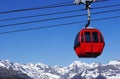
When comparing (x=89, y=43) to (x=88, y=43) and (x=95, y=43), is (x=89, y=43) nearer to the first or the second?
(x=88, y=43)

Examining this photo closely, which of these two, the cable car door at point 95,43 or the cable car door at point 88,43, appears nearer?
the cable car door at point 88,43

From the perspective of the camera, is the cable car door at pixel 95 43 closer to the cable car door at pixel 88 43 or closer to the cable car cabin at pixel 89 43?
the cable car cabin at pixel 89 43

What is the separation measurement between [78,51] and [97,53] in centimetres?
173

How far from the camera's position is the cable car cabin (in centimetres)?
3206

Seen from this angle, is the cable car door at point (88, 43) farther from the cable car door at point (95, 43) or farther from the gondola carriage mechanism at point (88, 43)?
the cable car door at point (95, 43)

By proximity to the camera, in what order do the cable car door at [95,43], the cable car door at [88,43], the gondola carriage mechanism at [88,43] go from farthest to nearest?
1. the cable car door at [95,43]
2. the gondola carriage mechanism at [88,43]
3. the cable car door at [88,43]

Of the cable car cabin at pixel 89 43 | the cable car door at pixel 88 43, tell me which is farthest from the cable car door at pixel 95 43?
the cable car door at pixel 88 43

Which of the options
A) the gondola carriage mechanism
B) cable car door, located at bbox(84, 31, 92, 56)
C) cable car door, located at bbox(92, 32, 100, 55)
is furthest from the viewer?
cable car door, located at bbox(92, 32, 100, 55)

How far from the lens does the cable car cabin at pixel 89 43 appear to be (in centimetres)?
3206

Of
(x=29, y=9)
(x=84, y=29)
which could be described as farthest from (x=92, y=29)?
(x=29, y=9)

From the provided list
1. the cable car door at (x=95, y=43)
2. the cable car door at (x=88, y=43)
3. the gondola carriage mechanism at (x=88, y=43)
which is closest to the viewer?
the cable car door at (x=88, y=43)

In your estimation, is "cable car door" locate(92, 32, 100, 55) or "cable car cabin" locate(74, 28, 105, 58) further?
"cable car door" locate(92, 32, 100, 55)

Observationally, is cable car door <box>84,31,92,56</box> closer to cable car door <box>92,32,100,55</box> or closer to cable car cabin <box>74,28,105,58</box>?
cable car cabin <box>74,28,105,58</box>

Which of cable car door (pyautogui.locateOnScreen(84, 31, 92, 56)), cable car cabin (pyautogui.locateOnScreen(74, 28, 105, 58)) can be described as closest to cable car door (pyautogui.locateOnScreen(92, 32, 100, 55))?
cable car cabin (pyautogui.locateOnScreen(74, 28, 105, 58))
